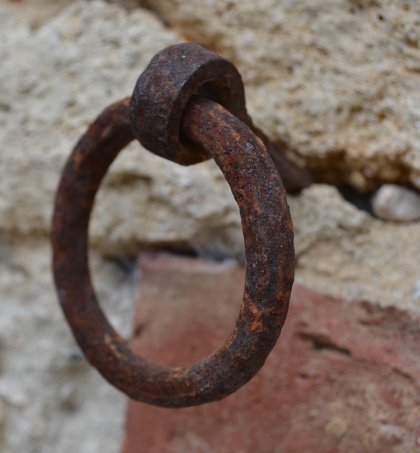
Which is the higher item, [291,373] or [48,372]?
[291,373]

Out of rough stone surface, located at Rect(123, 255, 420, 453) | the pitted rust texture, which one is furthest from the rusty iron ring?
rough stone surface, located at Rect(123, 255, 420, 453)

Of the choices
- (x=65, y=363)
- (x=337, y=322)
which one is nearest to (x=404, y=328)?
(x=337, y=322)

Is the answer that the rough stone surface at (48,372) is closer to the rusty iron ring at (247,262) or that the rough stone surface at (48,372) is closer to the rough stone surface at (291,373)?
the rough stone surface at (291,373)

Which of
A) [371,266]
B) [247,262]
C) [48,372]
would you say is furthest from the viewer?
[48,372]

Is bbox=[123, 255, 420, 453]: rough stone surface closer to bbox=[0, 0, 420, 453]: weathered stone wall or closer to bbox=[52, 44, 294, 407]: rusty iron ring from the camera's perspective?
bbox=[0, 0, 420, 453]: weathered stone wall

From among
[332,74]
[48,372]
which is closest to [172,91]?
[332,74]

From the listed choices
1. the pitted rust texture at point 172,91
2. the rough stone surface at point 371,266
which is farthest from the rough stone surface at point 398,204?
the pitted rust texture at point 172,91

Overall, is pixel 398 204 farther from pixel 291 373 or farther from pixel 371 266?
pixel 291 373

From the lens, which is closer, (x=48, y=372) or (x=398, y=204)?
(x=398, y=204)

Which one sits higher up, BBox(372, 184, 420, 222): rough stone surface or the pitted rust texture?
the pitted rust texture
